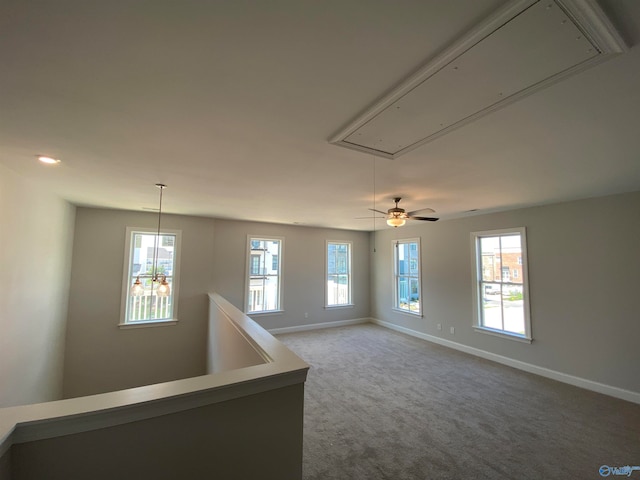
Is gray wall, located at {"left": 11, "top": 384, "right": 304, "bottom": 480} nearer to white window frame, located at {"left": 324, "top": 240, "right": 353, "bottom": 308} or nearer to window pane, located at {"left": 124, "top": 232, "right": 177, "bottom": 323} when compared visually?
window pane, located at {"left": 124, "top": 232, "right": 177, "bottom": 323}

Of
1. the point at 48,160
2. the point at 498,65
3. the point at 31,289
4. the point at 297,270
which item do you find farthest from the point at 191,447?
the point at 297,270

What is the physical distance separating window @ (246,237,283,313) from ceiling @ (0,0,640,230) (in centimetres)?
315

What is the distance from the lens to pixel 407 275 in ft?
21.7

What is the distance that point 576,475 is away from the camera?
2229 millimetres

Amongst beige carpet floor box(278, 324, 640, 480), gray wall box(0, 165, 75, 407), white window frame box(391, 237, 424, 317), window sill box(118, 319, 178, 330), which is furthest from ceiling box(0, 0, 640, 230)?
white window frame box(391, 237, 424, 317)

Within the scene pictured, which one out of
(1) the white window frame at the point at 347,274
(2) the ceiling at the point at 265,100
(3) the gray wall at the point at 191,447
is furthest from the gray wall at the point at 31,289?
(1) the white window frame at the point at 347,274

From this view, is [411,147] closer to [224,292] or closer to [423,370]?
[423,370]

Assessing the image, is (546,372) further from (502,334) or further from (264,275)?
(264,275)

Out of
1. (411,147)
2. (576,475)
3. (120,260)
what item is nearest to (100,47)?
(411,147)

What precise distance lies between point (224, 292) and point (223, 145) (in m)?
4.33

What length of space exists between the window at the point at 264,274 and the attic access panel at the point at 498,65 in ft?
16.0

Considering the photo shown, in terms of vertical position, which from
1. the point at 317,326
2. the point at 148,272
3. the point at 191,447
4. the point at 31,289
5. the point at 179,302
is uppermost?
the point at 148,272

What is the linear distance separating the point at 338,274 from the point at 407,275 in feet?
5.84

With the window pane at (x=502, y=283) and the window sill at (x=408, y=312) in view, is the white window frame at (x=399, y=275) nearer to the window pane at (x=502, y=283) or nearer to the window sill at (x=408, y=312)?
the window sill at (x=408, y=312)
